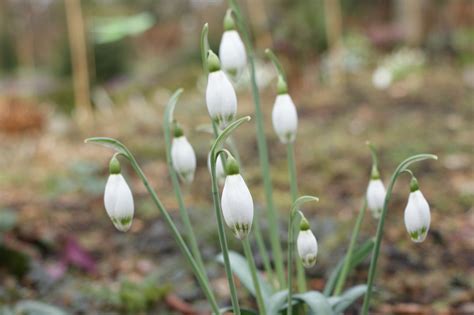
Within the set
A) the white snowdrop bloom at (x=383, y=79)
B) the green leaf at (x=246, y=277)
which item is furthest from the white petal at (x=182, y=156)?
the white snowdrop bloom at (x=383, y=79)

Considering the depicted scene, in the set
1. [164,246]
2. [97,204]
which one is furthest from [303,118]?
[164,246]

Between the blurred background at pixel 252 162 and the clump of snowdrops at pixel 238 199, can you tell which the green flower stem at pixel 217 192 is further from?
the blurred background at pixel 252 162

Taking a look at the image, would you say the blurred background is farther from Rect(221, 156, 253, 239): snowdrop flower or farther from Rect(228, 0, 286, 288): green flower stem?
Rect(221, 156, 253, 239): snowdrop flower

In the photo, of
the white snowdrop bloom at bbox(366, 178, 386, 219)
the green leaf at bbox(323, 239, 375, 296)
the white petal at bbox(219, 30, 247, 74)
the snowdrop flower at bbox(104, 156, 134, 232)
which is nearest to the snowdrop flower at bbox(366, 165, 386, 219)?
→ the white snowdrop bloom at bbox(366, 178, 386, 219)

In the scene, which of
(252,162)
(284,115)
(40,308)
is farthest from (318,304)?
(252,162)

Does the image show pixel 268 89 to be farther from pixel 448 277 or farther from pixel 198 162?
pixel 448 277
